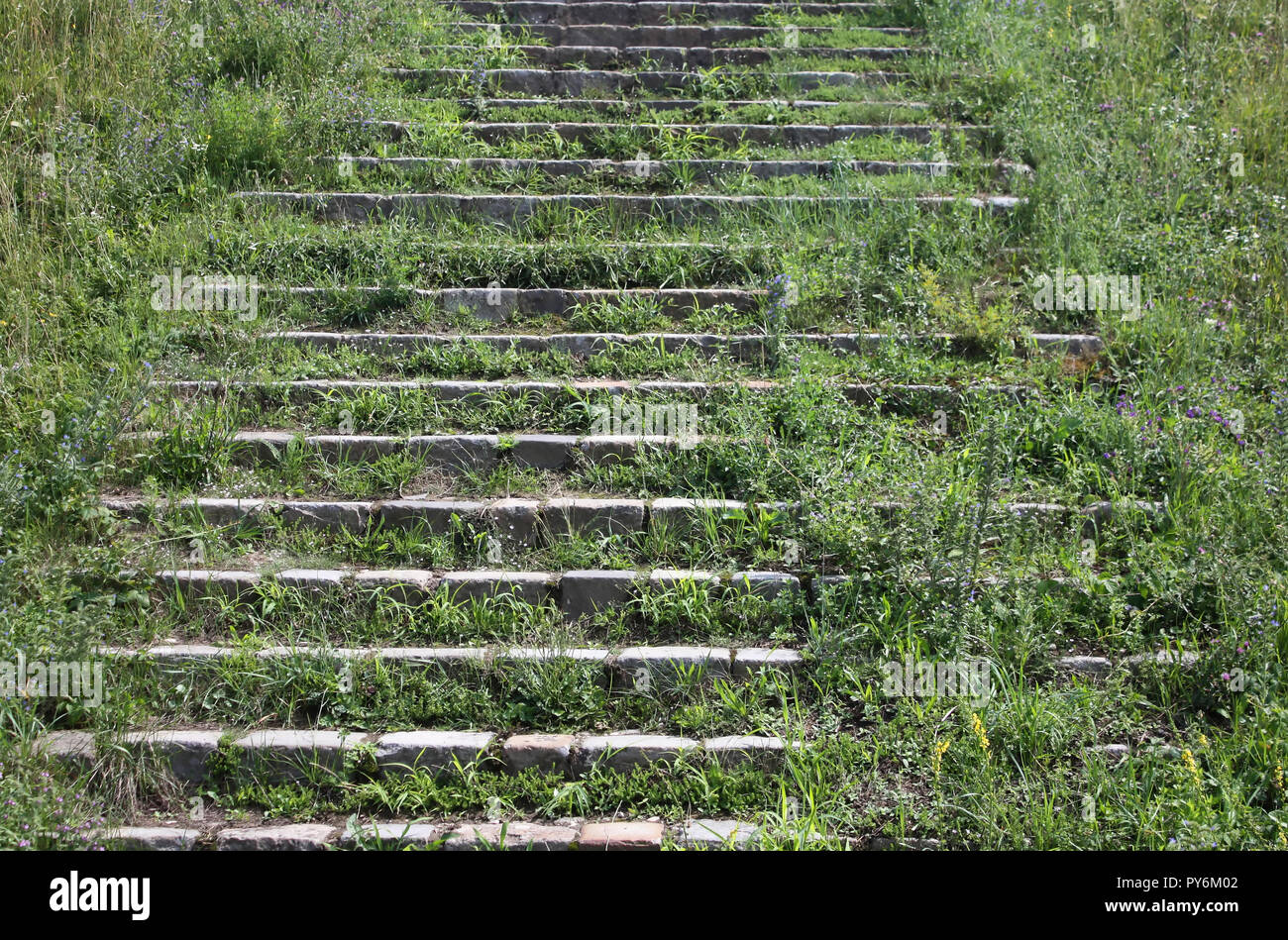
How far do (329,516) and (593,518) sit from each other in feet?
4.63

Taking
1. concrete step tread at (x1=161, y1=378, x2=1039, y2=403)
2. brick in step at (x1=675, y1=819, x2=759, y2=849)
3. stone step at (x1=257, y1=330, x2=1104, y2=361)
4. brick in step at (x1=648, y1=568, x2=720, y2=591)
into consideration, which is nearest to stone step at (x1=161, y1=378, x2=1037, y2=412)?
concrete step tread at (x1=161, y1=378, x2=1039, y2=403)

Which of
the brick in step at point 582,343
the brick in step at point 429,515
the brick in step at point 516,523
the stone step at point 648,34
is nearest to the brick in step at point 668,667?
the brick in step at point 516,523

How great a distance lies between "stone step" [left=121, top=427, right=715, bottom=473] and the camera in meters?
5.25

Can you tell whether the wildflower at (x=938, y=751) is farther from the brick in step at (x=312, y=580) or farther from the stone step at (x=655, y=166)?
the stone step at (x=655, y=166)

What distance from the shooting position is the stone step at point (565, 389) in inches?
217

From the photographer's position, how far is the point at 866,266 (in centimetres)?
628

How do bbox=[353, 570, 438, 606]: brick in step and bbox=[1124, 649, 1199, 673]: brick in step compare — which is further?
bbox=[353, 570, 438, 606]: brick in step

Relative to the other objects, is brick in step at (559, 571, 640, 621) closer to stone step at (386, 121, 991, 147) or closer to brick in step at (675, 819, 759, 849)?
brick in step at (675, 819, 759, 849)

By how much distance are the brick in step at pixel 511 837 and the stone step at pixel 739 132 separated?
5676mm


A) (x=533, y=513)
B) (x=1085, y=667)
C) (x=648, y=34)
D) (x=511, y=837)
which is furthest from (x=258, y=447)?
(x=648, y=34)

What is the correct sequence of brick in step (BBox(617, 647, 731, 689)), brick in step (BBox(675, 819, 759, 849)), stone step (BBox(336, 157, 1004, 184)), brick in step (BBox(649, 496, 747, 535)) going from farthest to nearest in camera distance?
stone step (BBox(336, 157, 1004, 184)), brick in step (BBox(649, 496, 747, 535)), brick in step (BBox(617, 647, 731, 689)), brick in step (BBox(675, 819, 759, 849))

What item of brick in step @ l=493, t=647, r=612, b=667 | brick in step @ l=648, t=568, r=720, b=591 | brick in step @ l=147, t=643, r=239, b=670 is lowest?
brick in step @ l=147, t=643, r=239, b=670

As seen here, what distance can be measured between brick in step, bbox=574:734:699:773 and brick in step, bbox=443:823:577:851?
314 millimetres

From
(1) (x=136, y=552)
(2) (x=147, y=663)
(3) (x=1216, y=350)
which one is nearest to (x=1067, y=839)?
(3) (x=1216, y=350)
